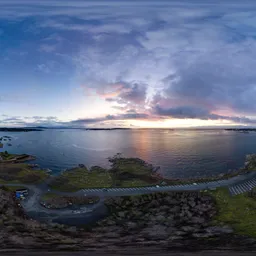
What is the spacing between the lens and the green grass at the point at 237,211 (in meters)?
40.4

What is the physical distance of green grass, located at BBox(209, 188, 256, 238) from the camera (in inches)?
1591

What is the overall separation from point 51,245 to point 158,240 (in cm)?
1499

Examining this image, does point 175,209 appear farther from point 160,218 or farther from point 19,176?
point 19,176

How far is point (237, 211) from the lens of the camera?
154 ft

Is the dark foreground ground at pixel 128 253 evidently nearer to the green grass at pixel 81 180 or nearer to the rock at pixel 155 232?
the rock at pixel 155 232

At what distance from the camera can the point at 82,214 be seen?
49375 mm

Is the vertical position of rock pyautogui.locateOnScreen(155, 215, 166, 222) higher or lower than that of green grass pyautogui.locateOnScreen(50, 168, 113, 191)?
lower

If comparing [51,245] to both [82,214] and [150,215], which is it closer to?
[82,214]

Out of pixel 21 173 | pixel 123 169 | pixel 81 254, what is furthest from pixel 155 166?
pixel 81 254

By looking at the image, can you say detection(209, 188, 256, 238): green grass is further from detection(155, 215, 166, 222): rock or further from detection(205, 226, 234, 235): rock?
detection(155, 215, 166, 222): rock

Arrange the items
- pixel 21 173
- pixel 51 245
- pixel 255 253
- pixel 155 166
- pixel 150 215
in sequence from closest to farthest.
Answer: pixel 255 253 < pixel 51 245 < pixel 150 215 < pixel 21 173 < pixel 155 166

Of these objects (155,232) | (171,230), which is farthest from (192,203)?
(155,232)

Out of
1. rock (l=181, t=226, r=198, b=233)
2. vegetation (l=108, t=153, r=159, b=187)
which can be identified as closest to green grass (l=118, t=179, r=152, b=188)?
vegetation (l=108, t=153, r=159, b=187)

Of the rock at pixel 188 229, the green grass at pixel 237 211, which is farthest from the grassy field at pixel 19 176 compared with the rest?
the green grass at pixel 237 211
